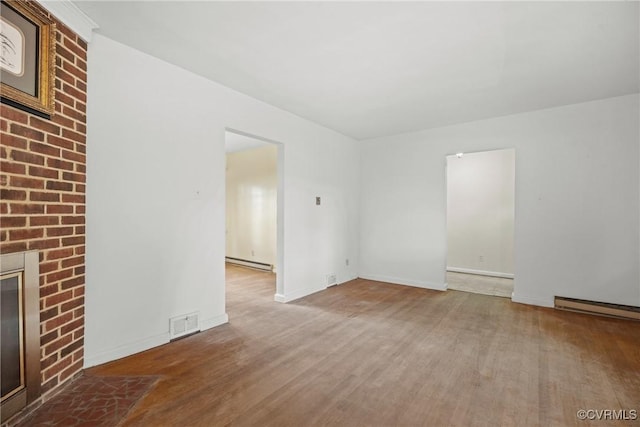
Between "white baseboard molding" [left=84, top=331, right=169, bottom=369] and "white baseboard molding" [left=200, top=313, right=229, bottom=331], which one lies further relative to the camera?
"white baseboard molding" [left=200, top=313, right=229, bottom=331]

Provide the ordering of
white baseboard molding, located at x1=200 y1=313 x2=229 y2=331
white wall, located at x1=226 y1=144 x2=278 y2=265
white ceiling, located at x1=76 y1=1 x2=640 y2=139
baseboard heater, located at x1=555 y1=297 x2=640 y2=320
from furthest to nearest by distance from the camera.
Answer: white wall, located at x1=226 y1=144 x2=278 y2=265 → baseboard heater, located at x1=555 y1=297 x2=640 y2=320 → white baseboard molding, located at x1=200 y1=313 x2=229 y2=331 → white ceiling, located at x1=76 y1=1 x2=640 y2=139

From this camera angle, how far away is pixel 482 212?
236 inches

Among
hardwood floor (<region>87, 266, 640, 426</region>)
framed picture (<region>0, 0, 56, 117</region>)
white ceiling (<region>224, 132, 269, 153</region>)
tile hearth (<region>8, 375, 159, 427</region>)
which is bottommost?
hardwood floor (<region>87, 266, 640, 426</region>)

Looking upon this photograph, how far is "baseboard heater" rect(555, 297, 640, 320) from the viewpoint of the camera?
3438 mm

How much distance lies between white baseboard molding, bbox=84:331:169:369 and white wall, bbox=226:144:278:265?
11.7 feet

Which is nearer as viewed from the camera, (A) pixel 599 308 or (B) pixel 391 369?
(B) pixel 391 369

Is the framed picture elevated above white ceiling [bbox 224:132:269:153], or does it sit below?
below

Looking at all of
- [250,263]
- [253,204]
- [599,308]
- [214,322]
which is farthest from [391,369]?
[253,204]

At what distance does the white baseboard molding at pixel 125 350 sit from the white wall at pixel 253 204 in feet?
11.7

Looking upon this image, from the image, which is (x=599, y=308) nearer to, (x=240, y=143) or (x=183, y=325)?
(x=183, y=325)

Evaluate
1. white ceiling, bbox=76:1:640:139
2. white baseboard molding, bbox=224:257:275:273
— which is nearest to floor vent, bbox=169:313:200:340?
white ceiling, bbox=76:1:640:139

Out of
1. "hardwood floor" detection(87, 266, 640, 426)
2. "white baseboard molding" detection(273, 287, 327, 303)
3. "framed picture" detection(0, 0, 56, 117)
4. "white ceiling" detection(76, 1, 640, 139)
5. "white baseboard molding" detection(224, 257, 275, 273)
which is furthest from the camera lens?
"white baseboard molding" detection(224, 257, 275, 273)

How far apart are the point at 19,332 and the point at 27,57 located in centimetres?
163

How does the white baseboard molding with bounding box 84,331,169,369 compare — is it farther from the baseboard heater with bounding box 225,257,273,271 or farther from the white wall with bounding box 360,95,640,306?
the white wall with bounding box 360,95,640,306
